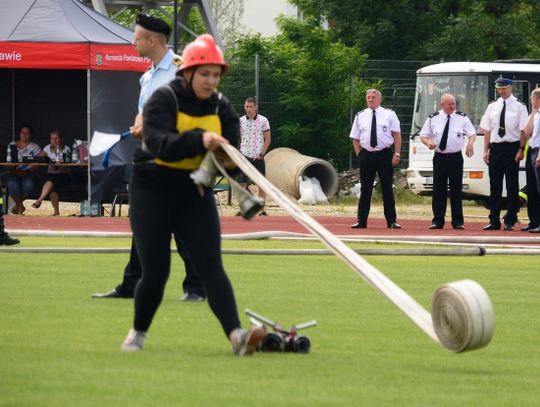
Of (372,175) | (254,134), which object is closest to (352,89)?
(254,134)

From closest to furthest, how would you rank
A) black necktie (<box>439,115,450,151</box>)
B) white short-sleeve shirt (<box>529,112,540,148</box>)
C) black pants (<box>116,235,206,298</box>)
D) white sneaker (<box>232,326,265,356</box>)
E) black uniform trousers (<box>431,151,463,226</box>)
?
white sneaker (<box>232,326,265,356</box>) → black pants (<box>116,235,206,298</box>) → white short-sleeve shirt (<box>529,112,540,148</box>) → black necktie (<box>439,115,450,151</box>) → black uniform trousers (<box>431,151,463,226</box>)

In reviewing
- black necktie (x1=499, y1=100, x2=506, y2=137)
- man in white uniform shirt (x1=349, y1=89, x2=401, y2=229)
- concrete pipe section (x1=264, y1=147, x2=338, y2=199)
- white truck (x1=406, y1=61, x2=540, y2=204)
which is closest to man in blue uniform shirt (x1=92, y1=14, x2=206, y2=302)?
man in white uniform shirt (x1=349, y1=89, x2=401, y2=229)

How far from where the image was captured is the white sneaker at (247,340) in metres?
8.62

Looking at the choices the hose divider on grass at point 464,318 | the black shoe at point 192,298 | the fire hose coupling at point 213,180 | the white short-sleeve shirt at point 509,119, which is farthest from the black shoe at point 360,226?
the hose divider on grass at point 464,318

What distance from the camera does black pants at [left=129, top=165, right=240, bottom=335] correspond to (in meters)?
8.67

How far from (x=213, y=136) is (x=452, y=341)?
1745 mm

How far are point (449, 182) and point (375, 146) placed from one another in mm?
1711

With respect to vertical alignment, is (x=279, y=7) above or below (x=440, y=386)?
above

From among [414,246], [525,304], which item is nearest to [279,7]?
[414,246]

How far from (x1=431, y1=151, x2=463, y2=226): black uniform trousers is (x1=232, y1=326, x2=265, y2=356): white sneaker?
1590 cm

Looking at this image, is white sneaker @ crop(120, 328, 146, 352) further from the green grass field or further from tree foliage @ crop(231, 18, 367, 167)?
tree foliage @ crop(231, 18, 367, 167)

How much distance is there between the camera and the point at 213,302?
8695 mm

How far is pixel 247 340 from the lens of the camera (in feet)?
28.2

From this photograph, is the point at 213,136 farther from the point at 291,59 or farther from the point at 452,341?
the point at 291,59
